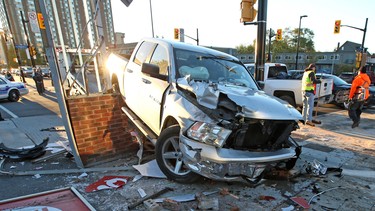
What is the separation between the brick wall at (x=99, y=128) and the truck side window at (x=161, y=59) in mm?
1044

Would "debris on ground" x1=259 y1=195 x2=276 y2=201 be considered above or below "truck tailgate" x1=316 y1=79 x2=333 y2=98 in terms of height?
below

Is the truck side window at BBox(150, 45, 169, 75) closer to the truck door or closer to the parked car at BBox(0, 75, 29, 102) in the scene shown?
the truck door

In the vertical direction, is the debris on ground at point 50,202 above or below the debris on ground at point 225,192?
above

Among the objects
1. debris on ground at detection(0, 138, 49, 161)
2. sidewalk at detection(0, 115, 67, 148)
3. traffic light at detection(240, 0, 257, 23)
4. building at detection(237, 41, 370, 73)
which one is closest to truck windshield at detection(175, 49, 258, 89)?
traffic light at detection(240, 0, 257, 23)

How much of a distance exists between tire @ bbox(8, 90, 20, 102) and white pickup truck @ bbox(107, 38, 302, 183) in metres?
13.0

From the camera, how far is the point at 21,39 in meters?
56.6

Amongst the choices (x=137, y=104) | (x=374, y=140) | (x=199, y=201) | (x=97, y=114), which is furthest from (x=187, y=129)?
(x=374, y=140)

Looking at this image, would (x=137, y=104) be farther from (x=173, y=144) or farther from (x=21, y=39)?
(x=21, y=39)

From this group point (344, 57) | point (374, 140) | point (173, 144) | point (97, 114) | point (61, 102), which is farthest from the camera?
point (344, 57)

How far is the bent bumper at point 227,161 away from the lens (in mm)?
2604

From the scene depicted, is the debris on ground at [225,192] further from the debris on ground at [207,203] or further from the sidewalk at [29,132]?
Answer: the sidewalk at [29,132]

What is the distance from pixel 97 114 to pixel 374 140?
6.62m

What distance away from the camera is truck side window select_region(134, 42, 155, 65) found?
449 cm

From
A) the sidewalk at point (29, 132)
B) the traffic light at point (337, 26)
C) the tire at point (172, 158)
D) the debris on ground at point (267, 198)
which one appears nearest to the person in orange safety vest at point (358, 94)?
the debris on ground at point (267, 198)
